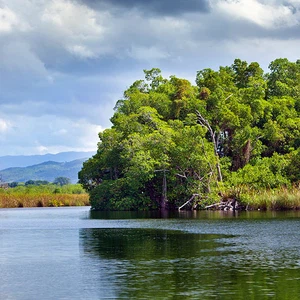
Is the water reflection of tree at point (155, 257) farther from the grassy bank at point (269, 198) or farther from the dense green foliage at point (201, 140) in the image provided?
the dense green foliage at point (201, 140)

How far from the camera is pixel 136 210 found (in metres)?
65.6

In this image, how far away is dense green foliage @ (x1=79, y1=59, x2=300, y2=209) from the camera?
6112 centimetres

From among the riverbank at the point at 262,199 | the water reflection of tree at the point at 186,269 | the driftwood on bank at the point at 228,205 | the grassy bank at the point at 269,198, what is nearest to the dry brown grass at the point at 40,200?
the riverbank at the point at 262,199

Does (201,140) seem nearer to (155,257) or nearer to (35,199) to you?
(35,199)

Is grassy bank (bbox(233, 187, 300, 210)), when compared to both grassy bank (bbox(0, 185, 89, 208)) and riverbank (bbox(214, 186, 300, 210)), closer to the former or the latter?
riverbank (bbox(214, 186, 300, 210))

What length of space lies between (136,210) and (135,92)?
18.6 m

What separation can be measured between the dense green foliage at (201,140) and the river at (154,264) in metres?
26.6

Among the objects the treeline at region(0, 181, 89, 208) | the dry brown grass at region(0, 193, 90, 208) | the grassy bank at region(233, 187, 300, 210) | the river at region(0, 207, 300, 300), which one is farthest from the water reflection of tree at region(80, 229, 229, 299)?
the treeline at region(0, 181, 89, 208)

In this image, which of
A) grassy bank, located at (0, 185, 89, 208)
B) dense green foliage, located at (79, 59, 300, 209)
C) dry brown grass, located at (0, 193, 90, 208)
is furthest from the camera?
grassy bank, located at (0, 185, 89, 208)

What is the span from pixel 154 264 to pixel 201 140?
130 ft

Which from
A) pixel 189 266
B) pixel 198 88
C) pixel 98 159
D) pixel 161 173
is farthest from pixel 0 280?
pixel 198 88

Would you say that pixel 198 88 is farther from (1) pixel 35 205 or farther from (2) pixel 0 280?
(2) pixel 0 280

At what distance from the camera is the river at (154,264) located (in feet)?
52.9

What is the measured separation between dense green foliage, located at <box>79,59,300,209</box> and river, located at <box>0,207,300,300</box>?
1047 inches
